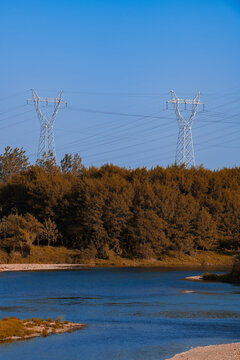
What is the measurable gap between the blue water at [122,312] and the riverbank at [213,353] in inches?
48.2

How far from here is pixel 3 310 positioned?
1719 inches

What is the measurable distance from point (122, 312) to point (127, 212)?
57.0m

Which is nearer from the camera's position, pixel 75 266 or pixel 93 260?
pixel 75 266

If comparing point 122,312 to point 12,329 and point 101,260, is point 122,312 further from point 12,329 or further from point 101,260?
point 101,260

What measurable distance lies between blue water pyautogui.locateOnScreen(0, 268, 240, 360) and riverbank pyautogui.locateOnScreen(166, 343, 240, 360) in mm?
1224

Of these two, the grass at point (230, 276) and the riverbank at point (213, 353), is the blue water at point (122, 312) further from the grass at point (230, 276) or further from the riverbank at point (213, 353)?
the grass at point (230, 276)

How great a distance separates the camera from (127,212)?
101 metres

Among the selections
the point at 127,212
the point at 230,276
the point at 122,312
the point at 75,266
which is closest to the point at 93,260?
the point at 75,266

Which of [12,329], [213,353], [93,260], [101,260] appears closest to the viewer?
[213,353]

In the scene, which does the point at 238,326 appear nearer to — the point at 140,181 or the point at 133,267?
the point at 133,267

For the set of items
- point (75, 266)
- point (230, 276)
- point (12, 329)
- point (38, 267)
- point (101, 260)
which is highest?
point (101, 260)

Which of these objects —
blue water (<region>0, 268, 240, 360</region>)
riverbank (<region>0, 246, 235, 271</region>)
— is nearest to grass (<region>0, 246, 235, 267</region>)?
riverbank (<region>0, 246, 235, 271</region>)

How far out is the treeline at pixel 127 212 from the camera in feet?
329

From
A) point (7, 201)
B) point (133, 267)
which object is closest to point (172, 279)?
point (133, 267)
